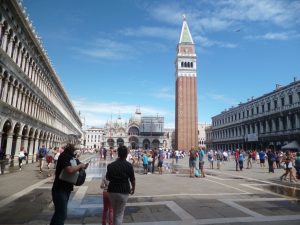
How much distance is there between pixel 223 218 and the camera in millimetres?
7012

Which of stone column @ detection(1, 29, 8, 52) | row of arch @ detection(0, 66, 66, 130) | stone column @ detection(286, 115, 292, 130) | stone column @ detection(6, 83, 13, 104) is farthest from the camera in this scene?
stone column @ detection(286, 115, 292, 130)

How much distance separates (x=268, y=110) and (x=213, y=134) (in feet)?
121

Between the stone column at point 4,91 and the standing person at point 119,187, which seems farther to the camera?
the stone column at point 4,91

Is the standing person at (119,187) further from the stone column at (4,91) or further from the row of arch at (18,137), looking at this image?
the stone column at (4,91)

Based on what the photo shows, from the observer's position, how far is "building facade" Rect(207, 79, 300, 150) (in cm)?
5038

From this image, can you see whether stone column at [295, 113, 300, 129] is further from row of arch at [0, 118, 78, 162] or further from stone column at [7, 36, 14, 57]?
stone column at [7, 36, 14, 57]

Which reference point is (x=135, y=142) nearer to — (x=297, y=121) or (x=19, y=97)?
(x=297, y=121)

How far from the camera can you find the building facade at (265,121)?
50.4 metres

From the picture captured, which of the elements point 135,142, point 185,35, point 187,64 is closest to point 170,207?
point 187,64

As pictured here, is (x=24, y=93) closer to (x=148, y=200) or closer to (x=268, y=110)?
(x=148, y=200)

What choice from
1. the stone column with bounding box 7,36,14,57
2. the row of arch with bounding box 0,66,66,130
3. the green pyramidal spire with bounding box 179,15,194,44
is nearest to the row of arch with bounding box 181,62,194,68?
the green pyramidal spire with bounding box 179,15,194,44

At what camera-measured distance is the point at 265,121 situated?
60.5 m

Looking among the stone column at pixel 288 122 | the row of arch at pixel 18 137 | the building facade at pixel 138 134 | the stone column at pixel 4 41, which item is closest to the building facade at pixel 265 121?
the stone column at pixel 288 122

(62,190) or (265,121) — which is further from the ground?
(265,121)
